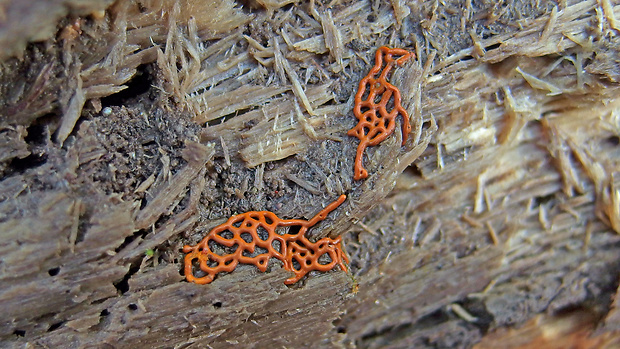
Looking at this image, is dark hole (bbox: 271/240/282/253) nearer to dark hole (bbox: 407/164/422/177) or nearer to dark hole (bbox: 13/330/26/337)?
dark hole (bbox: 407/164/422/177)

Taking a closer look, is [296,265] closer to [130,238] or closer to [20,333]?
[130,238]

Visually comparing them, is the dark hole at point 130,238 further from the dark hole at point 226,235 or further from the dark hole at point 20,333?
the dark hole at point 20,333

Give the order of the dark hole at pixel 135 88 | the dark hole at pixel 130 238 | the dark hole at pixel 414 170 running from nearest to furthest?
the dark hole at pixel 130 238, the dark hole at pixel 135 88, the dark hole at pixel 414 170

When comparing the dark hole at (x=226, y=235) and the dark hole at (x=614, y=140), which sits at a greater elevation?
the dark hole at (x=226, y=235)

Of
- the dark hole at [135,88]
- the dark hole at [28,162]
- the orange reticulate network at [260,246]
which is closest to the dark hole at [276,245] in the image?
the orange reticulate network at [260,246]

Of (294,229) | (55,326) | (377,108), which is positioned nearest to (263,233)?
(294,229)

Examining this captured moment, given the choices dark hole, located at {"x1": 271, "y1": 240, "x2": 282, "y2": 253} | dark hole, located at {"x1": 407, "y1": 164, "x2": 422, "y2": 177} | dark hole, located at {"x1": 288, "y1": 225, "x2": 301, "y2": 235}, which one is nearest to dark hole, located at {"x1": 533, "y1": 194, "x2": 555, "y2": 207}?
dark hole, located at {"x1": 407, "y1": 164, "x2": 422, "y2": 177}
